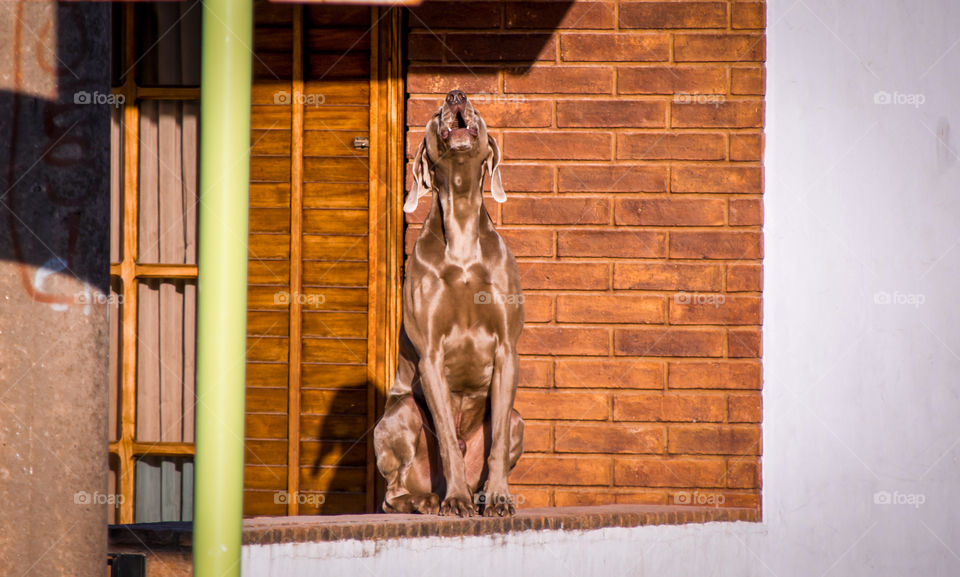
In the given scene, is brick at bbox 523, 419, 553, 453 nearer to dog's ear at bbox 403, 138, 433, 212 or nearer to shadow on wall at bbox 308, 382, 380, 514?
shadow on wall at bbox 308, 382, 380, 514

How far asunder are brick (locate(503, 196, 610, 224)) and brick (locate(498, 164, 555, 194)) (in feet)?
0.16

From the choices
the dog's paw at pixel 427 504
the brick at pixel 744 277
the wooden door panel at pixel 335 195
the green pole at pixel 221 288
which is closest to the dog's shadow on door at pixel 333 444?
the wooden door panel at pixel 335 195

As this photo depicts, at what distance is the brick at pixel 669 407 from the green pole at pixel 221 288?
2696 millimetres

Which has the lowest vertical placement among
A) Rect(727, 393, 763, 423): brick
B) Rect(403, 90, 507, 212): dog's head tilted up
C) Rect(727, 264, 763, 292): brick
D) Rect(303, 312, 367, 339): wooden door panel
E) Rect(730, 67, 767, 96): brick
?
Rect(727, 393, 763, 423): brick

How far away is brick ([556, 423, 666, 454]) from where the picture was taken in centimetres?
373

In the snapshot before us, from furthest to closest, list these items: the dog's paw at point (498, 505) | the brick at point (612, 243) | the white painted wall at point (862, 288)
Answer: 1. the brick at point (612, 243)
2. the white painted wall at point (862, 288)
3. the dog's paw at point (498, 505)

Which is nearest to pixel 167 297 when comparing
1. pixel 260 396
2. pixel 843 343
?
pixel 260 396

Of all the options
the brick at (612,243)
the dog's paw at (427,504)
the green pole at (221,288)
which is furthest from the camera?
the brick at (612,243)

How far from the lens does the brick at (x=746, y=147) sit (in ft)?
12.1

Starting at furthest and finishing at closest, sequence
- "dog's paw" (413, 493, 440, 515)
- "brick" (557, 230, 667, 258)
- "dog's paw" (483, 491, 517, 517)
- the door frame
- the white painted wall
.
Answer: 1. the door frame
2. "brick" (557, 230, 667, 258)
3. the white painted wall
4. "dog's paw" (413, 493, 440, 515)
5. "dog's paw" (483, 491, 517, 517)

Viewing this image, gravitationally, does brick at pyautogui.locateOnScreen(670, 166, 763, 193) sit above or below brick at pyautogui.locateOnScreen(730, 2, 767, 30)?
below

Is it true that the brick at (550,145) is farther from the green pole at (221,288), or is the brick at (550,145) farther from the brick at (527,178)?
the green pole at (221,288)

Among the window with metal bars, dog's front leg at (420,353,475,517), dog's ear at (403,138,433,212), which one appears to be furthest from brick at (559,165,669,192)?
the window with metal bars

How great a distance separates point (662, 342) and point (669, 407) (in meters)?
0.28
